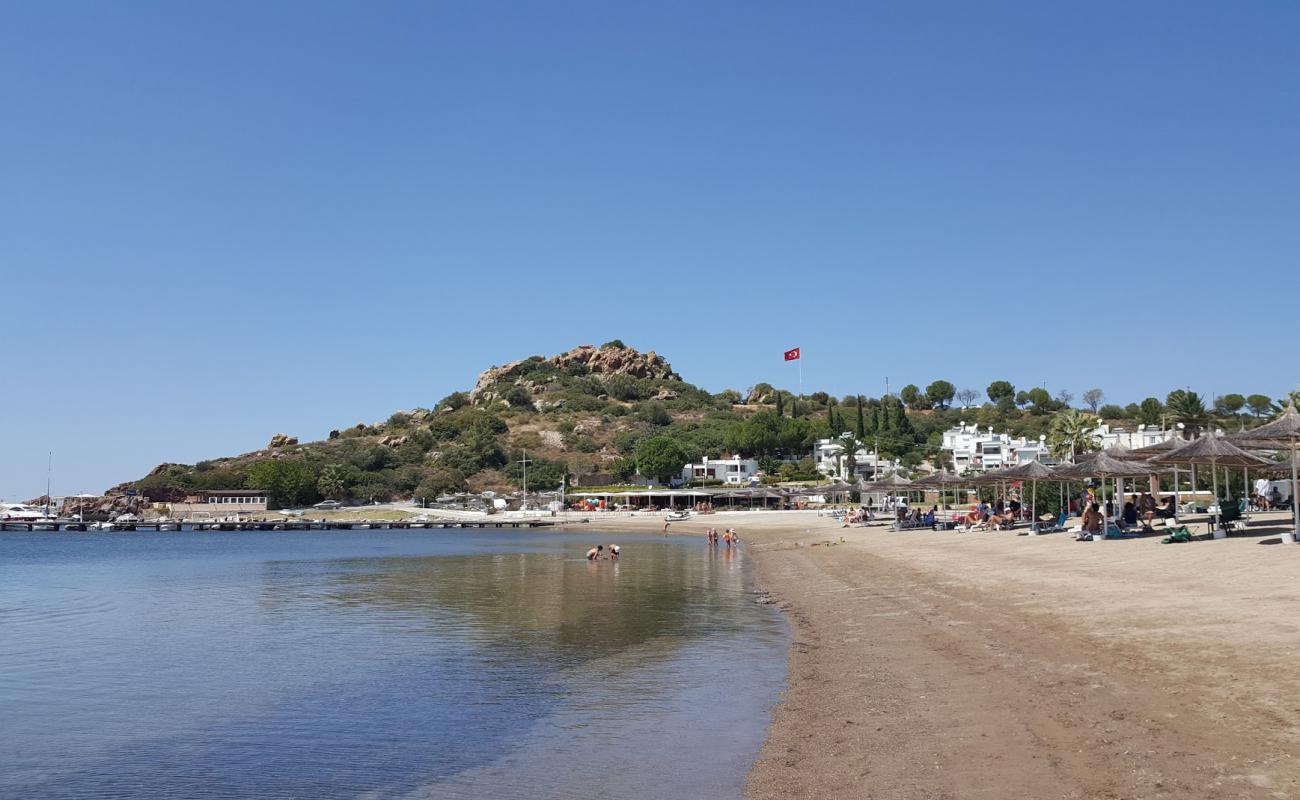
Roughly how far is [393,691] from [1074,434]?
64724 millimetres

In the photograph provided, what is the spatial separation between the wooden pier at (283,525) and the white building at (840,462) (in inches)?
1368

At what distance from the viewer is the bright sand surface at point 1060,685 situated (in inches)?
285

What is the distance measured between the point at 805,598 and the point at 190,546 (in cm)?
6580

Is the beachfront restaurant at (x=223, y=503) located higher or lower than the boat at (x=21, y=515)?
higher

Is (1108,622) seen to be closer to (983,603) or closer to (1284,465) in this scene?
(983,603)

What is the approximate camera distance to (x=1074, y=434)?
225 feet

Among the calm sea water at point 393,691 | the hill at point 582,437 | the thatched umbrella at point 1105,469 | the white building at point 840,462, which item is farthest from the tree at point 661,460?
the thatched umbrella at point 1105,469

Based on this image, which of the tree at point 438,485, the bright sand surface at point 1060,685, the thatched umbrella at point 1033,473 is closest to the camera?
the bright sand surface at point 1060,685

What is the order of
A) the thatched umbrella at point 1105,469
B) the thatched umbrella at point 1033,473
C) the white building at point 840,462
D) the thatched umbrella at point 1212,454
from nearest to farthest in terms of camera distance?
1. the thatched umbrella at point 1212,454
2. the thatched umbrella at point 1105,469
3. the thatched umbrella at point 1033,473
4. the white building at point 840,462

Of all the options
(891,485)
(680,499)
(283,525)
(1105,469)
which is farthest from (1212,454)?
(283,525)

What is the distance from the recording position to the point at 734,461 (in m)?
123

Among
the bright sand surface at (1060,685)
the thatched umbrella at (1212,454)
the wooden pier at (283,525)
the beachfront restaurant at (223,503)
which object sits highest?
the thatched umbrella at (1212,454)

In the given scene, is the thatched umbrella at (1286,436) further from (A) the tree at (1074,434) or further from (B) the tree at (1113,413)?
(B) the tree at (1113,413)

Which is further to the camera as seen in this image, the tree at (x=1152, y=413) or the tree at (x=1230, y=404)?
the tree at (x=1230, y=404)
